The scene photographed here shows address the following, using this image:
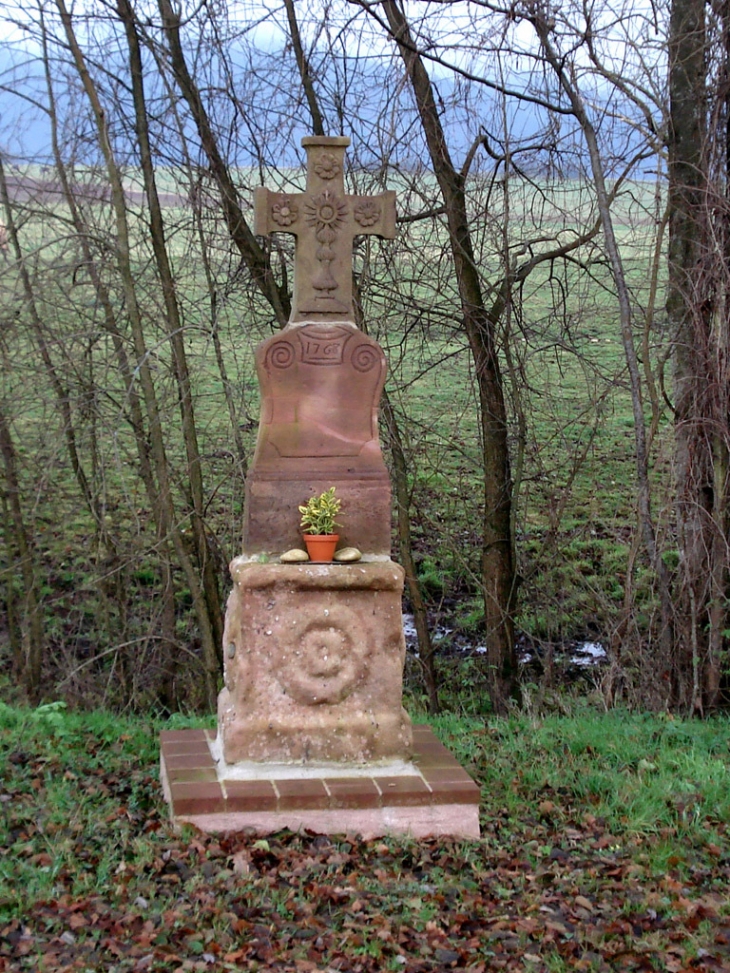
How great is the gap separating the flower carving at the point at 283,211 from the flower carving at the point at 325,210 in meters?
0.07

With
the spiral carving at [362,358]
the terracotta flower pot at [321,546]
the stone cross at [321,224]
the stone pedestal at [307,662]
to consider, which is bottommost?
the stone pedestal at [307,662]

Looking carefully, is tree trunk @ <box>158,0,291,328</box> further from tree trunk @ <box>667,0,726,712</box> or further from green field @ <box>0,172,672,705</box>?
tree trunk @ <box>667,0,726,712</box>

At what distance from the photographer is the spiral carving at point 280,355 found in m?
5.38

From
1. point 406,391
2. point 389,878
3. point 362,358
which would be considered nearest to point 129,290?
point 406,391

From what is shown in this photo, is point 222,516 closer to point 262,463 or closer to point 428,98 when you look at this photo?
point 428,98

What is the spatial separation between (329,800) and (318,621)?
0.80 m

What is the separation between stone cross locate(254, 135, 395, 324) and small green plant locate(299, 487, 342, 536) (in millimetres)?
890

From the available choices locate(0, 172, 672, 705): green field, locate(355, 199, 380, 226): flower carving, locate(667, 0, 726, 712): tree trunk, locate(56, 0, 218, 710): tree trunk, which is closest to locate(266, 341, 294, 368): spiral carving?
locate(355, 199, 380, 226): flower carving

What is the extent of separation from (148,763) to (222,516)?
5060 mm

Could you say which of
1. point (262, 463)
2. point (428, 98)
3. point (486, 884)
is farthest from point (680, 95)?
point (486, 884)

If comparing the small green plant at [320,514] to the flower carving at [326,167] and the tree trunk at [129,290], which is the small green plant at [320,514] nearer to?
the flower carving at [326,167]

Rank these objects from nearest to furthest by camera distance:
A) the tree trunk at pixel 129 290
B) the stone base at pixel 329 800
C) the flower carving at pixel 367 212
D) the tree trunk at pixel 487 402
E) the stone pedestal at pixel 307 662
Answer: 1. the stone base at pixel 329 800
2. the stone pedestal at pixel 307 662
3. the flower carving at pixel 367 212
4. the tree trunk at pixel 487 402
5. the tree trunk at pixel 129 290

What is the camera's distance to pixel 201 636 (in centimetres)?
984

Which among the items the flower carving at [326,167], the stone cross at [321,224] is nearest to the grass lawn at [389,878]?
the stone cross at [321,224]
